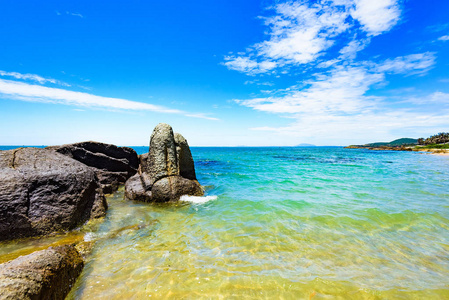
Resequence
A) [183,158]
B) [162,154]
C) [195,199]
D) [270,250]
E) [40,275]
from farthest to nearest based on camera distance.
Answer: [183,158] < [162,154] < [195,199] < [270,250] < [40,275]

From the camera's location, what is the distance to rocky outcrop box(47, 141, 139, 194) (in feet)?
37.7

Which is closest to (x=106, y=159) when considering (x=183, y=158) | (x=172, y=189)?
(x=183, y=158)

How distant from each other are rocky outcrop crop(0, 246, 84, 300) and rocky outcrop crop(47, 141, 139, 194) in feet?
27.2

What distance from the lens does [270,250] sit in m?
5.24

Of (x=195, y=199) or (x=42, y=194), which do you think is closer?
(x=42, y=194)

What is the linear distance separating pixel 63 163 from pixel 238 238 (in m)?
6.64

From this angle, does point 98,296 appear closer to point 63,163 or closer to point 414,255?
point 63,163

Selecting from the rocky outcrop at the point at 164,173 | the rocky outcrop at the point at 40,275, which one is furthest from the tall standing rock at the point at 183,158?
the rocky outcrop at the point at 40,275

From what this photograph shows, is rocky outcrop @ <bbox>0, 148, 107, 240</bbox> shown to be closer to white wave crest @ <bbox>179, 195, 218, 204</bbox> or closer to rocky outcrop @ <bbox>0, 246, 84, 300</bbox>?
rocky outcrop @ <bbox>0, 246, 84, 300</bbox>

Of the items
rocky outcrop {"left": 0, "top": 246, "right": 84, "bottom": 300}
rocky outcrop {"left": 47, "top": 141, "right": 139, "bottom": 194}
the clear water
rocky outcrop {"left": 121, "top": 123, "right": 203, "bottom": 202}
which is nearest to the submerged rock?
rocky outcrop {"left": 121, "top": 123, "right": 203, "bottom": 202}

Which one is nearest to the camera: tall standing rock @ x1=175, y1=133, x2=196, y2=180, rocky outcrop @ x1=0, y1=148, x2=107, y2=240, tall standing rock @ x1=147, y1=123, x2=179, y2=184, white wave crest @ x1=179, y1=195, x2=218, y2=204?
rocky outcrop @ x1=0, y1=148, x2=107, y2=240

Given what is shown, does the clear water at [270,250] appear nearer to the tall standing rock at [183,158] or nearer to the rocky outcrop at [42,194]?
the rocky outcrop at [42,194]

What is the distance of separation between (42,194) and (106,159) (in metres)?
7.34

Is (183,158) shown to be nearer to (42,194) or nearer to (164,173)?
(164,173)
